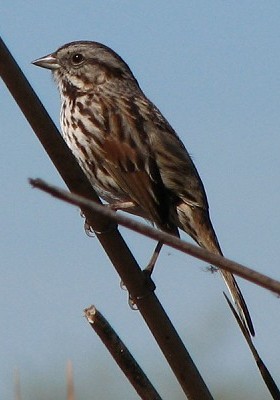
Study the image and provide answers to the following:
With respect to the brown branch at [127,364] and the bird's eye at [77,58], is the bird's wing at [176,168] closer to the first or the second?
the bird's eye at [77,58]

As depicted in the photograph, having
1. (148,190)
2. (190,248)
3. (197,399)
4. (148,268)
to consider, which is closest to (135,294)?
(197,399)

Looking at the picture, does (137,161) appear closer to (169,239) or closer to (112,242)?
(112,242)

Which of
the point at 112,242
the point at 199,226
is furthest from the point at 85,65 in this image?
the point at 112,242

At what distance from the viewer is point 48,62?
5078 millimetres

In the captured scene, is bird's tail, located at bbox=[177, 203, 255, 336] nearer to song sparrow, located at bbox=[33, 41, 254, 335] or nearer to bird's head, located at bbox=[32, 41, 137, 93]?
song sparrow, located at bbox=[33, 41, 254, 335]

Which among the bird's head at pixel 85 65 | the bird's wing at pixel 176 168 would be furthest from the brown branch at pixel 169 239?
the bird's head at pixel 85 65

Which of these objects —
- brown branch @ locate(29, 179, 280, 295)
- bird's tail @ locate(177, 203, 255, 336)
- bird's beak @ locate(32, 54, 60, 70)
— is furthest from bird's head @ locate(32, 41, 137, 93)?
brown branch @ locate(29, 179, 280, 295)

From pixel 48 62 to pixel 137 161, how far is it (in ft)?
3.13

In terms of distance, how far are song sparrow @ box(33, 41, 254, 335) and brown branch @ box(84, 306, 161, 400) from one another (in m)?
2.03

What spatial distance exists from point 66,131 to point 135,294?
7.77 ft

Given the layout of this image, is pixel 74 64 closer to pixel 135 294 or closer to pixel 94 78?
pixel 94 78

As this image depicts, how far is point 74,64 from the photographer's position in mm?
5141

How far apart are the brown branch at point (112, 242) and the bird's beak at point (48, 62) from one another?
285cm

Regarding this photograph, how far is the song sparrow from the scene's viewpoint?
4.36 m
